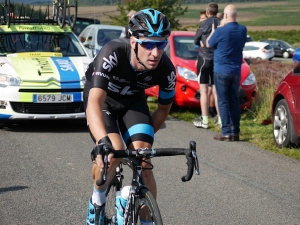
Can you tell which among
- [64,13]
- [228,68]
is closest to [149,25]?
[228,68]

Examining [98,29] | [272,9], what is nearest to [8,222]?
[98,29]

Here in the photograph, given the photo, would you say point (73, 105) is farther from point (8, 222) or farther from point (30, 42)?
point (8, 222)

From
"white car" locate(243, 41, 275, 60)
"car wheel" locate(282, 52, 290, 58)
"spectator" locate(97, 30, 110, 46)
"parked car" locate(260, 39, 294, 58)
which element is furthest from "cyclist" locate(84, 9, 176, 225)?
"car wheel" locate(282, 52, 290, 58)

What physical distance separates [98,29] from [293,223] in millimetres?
12961

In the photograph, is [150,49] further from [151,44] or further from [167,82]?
[167,82]

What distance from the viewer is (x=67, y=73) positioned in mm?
11602

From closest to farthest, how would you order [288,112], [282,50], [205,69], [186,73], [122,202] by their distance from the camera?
1. [122,202]
2. [288,112]
3. [205,69]
4. [186,73]
5. [282,50]

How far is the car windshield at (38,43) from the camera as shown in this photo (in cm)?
1277

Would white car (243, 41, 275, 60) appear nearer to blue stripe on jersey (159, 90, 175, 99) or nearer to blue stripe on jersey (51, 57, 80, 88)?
blue stripe on jersey (51, 57, 80, 88)

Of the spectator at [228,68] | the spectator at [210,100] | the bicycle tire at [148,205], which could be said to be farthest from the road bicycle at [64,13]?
the bicycle tire at [148,205]

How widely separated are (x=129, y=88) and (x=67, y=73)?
21.5 feet

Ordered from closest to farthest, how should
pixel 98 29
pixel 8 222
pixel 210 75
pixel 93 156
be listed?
pixel 93 156
pixel 8 222
pixel 210 75
pixel 98 29

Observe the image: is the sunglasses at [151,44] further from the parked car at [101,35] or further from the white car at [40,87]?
the parked car at [101,35]

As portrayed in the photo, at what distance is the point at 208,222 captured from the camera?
6488mm
